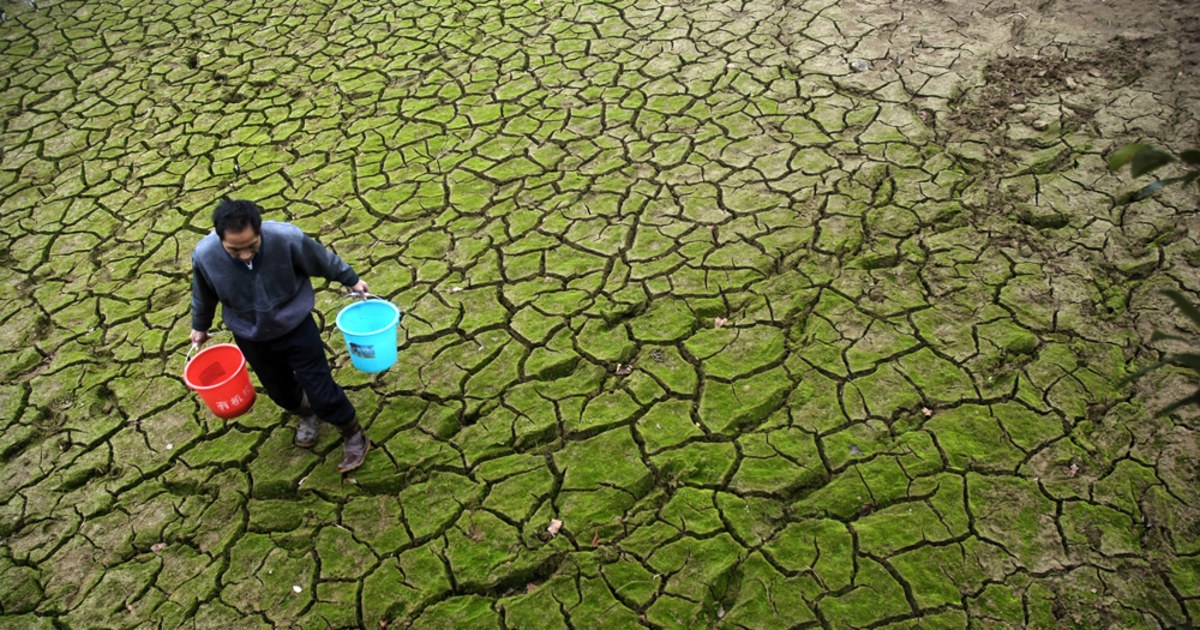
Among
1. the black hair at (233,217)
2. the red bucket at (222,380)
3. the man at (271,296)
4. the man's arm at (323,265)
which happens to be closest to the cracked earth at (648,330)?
the red bucket at (222,380)

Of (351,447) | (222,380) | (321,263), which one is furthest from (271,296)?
(351,447)

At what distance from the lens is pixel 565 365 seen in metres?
3.70

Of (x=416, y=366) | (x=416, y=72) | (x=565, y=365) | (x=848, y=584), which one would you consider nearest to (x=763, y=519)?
(x=848, y=584)

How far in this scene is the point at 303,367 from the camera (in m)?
3.09

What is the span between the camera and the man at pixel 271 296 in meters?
2.76

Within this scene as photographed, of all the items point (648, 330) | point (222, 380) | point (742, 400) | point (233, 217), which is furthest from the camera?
point (648, 330)

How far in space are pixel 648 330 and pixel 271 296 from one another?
5.80 feet

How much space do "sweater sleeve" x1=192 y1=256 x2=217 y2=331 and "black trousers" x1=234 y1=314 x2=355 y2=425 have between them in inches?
6.0

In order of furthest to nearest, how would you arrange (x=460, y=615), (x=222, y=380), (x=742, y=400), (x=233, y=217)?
(x=742, y=400), (x=222, y=380), (x=460, y=615), (x=233, y=217)

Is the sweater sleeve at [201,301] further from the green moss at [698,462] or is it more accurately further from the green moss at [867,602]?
the green moss at [867,602]

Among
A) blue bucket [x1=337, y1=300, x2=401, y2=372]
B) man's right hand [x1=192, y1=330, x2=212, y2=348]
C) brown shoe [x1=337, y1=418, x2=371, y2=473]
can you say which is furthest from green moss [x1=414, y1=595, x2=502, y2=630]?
man's right hand [x1=192, y1=330, x2=212, y2=348]

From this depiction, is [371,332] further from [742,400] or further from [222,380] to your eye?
[742,400]

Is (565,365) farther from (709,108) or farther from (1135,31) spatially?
(1135,31)

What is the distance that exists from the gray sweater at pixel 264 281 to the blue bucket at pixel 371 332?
26 centimetres
